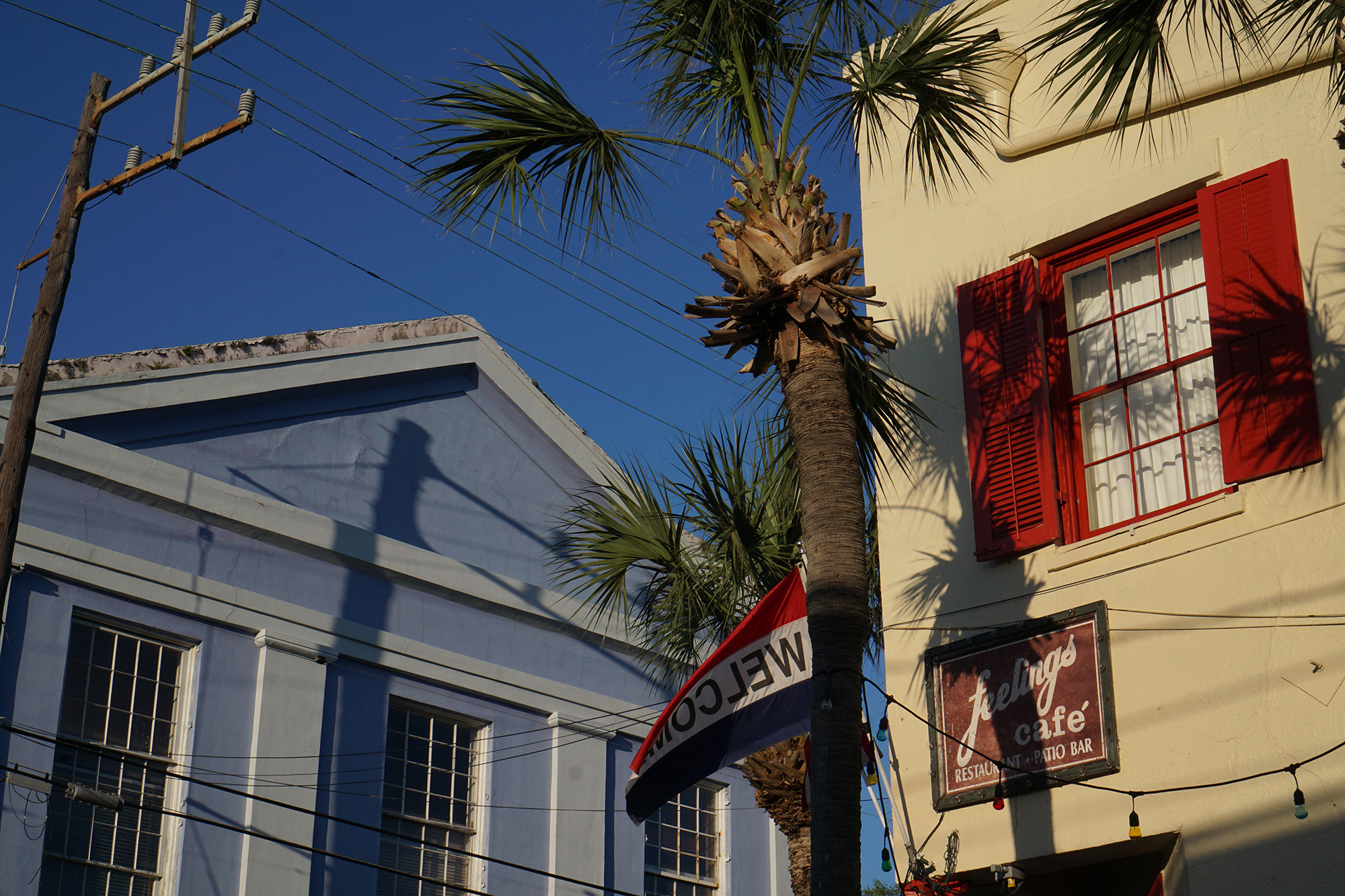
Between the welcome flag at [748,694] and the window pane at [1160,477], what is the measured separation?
7.40 ft

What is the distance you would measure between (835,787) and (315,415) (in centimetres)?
1031

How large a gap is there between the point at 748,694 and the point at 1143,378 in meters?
3.26

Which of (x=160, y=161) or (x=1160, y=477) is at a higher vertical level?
(x=160, y=161)

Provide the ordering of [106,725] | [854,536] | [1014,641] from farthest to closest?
[106,725] → [1014,641] → [854,536]

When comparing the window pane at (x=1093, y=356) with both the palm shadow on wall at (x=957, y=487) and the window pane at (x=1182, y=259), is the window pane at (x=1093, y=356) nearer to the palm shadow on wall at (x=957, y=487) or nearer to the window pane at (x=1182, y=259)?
the window pane at (x=1182, y=259)

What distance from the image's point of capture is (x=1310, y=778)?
25.0 feet

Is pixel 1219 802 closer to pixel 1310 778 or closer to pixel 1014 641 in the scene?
pixel 1310 778

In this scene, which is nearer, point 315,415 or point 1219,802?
point 1219,802

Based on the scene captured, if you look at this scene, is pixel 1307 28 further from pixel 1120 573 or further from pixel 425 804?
pixel 425 804

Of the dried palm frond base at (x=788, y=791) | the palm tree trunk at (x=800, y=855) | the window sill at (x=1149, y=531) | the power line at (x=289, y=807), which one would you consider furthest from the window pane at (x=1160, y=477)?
the power line at (x=289, y=807)

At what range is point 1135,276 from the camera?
31.3 ft

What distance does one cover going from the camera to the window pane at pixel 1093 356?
9.58m

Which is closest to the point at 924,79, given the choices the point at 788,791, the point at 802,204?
the point at 802,204

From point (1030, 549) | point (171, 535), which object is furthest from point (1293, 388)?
point (171, 535)
